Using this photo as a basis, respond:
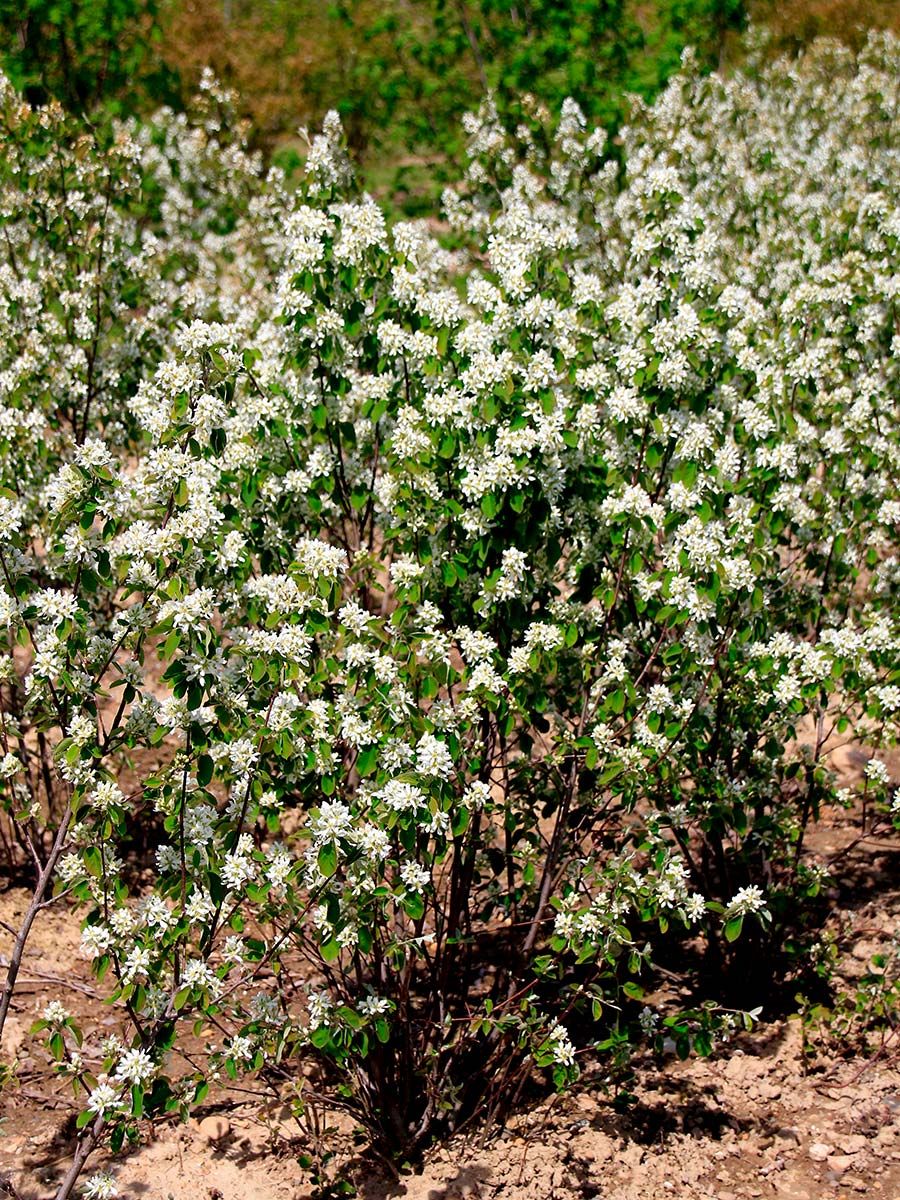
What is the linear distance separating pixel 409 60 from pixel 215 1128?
12725 millimetres

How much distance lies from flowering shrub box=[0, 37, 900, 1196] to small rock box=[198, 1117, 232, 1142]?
0.29 m

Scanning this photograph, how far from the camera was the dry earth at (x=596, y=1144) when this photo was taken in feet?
12.7

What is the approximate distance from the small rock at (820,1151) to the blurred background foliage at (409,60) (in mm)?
5619

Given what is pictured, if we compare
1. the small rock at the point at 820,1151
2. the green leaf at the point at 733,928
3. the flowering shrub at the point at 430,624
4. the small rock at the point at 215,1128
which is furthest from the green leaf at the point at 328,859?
the small rock at the point at 820,1151

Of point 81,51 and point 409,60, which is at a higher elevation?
point 409,60

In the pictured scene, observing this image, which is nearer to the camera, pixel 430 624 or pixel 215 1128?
pixel 430 624

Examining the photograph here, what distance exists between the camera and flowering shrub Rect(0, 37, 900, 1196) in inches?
128

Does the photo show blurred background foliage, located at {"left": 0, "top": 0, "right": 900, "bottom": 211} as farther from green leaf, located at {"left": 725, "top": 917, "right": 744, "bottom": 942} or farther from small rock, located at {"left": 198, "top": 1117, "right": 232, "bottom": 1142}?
small rock, located at {"left": 198, "top": 1117, "right": 232, "bottom": 1142}

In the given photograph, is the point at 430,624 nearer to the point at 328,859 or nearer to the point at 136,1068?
the point at 328,859

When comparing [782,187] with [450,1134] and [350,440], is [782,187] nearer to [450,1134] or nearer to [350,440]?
[350,440]

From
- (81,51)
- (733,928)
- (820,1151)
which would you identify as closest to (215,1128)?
(733,928)

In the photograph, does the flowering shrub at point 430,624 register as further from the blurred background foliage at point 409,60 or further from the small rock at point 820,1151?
the blurred background foliage at point 409,60

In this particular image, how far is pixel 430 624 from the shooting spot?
3533 millimetres

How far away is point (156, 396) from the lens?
13.7 feet
